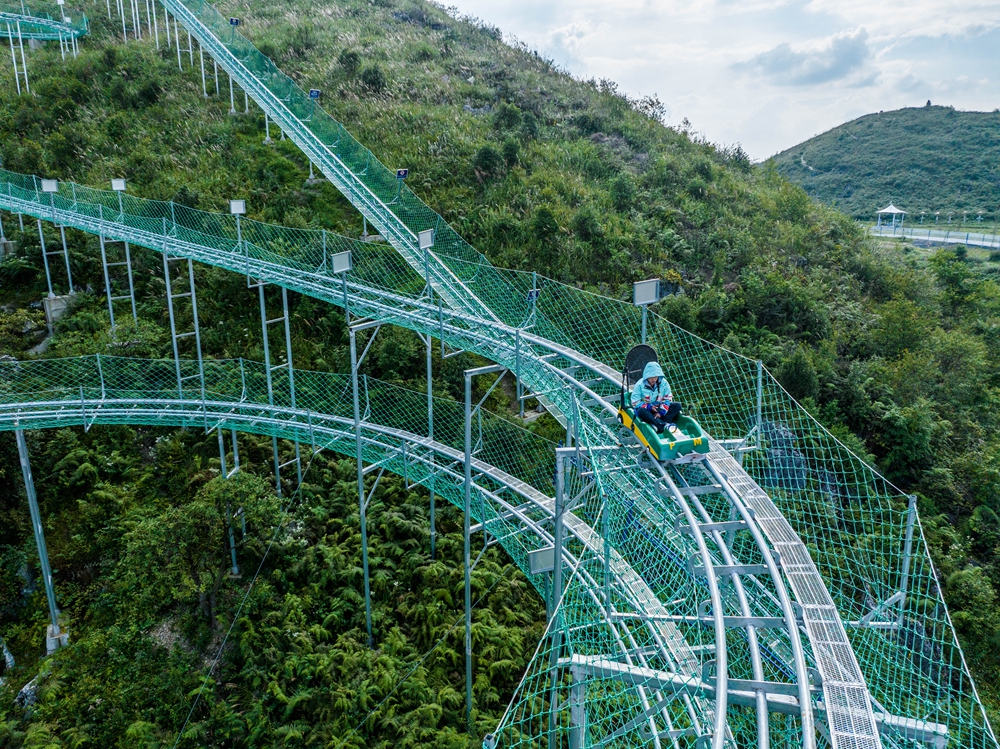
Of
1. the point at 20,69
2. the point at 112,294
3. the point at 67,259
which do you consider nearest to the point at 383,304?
the point at 112,294

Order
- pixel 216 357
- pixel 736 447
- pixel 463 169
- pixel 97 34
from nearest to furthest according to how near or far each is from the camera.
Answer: pixel 736 447, pixel 216 357, pixel 463 169, pixel 97 34

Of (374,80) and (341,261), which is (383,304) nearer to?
(341,261)

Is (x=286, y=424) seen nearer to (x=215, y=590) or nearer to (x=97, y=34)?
(x=215, y=590)

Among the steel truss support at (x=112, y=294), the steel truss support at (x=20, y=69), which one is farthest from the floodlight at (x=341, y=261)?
the steel truss support at (x=20, y=69)

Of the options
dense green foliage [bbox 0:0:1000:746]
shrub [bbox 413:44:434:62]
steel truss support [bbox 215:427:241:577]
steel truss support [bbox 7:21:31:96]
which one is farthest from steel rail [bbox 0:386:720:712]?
shrub [bbox 413:44:434:62]

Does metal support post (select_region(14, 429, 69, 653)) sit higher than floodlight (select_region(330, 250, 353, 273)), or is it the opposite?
floodlight (select_region(330, 250, 353, 273))

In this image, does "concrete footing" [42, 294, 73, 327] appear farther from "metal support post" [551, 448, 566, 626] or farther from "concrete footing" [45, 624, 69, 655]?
"metal support post" [551, 448, 566, 626]

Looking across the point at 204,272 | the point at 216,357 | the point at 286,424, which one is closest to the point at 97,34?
the point at 204,272
